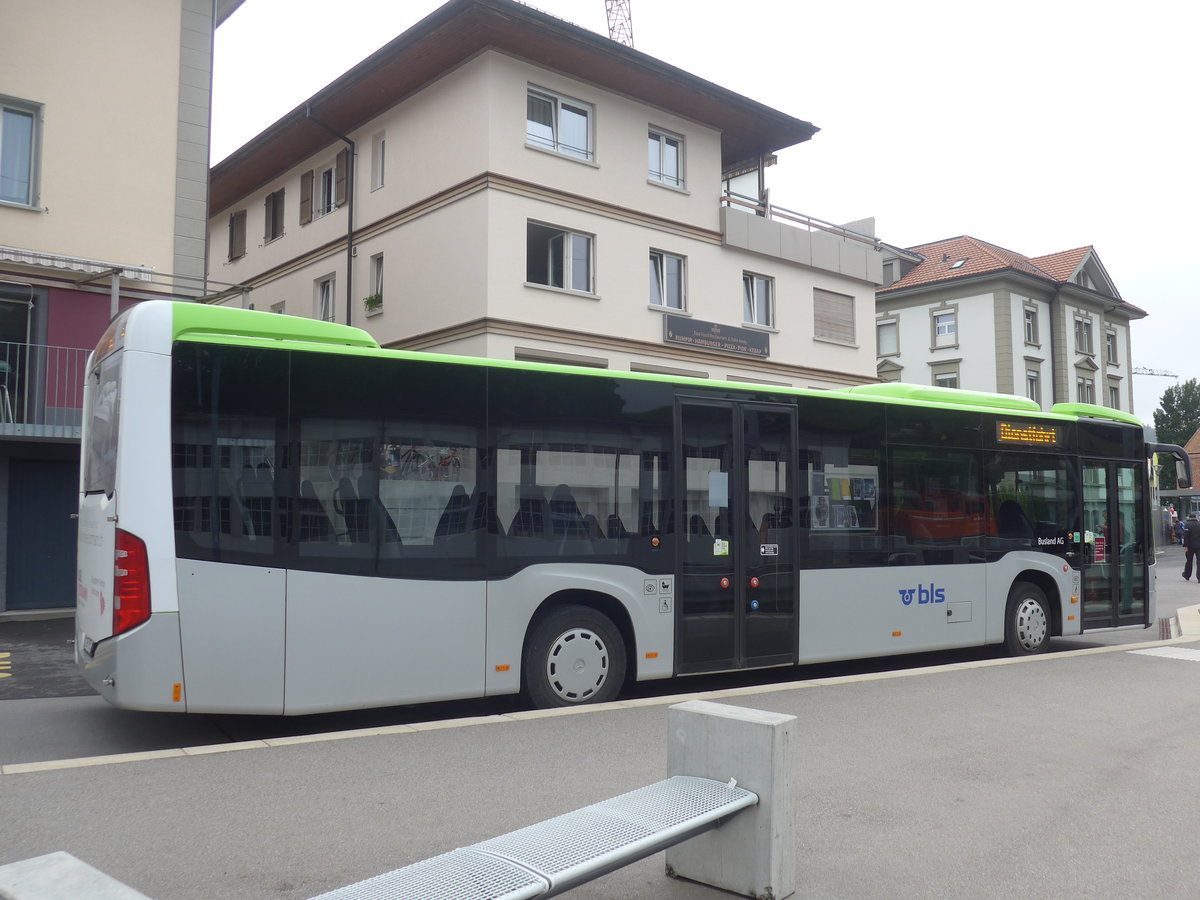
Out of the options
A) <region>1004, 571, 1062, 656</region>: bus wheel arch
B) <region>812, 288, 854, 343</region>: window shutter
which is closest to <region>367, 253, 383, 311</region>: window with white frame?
<region>812, 288, 854, 343</region>: window shutter

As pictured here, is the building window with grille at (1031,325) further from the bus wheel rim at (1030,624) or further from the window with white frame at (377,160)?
the bus wheel rim at (1030,624)

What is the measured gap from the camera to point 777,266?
2723cm

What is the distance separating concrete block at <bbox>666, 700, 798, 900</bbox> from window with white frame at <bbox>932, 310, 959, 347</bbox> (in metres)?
45.2

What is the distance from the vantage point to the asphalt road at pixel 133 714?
24.0ft

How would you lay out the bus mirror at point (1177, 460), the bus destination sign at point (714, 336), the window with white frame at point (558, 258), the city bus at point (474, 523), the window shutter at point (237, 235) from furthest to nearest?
the window shutter at point (237, 235), the bus destination sign at point (714, 336), the window with white frame at point (558, 258), the bus mirror at point (1177, 460), the city bus at point (474, 523)

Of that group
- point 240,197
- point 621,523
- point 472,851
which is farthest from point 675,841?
point 240,197

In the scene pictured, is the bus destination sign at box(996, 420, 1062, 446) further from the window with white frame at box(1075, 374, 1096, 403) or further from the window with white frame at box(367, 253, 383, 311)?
the window with white frame at box(1075, 374, 1096, 403)

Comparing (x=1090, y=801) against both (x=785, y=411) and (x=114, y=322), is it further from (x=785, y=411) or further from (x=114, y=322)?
(x=114, y=322)

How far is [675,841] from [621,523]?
4.79 metres

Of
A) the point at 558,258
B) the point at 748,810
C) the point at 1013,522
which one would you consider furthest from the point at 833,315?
the point at 748,810

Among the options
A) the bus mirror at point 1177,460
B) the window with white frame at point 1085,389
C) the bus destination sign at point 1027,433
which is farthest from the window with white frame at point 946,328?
the bus destination sign at point 1027,433

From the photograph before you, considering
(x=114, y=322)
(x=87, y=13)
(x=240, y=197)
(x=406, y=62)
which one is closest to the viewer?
Result: (x=114, y=322)

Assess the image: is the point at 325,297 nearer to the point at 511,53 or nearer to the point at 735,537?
the point at 511,53

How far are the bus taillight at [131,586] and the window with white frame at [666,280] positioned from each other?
60.3 ft
